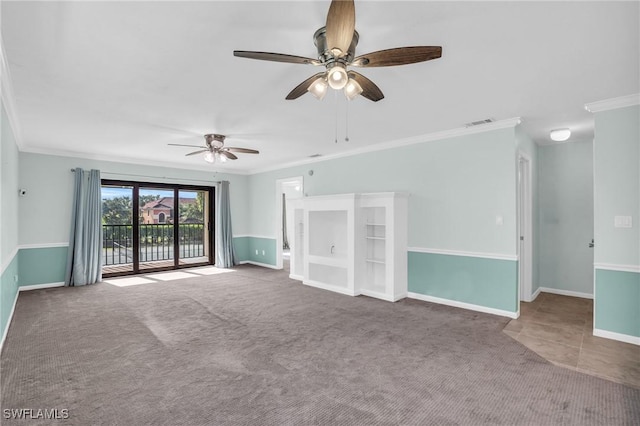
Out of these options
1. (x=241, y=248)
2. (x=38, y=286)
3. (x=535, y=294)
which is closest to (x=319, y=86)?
(x=535, y=294)

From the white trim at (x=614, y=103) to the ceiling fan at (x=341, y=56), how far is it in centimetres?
260

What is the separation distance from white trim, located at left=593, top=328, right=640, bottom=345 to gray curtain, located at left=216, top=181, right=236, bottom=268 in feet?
22.2

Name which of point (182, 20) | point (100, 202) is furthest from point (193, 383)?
point (100, 202)

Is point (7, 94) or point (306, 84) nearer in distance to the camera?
point (306, 84)

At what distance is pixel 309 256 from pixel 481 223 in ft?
9.51

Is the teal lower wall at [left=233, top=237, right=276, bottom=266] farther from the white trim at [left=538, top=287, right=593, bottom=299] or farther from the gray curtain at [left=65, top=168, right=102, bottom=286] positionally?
the white trim at [left=538, top=287, right=593, bottom=299]

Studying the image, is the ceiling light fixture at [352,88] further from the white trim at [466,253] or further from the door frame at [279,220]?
the door frame at [279,220]

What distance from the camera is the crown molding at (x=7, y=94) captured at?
2404mm

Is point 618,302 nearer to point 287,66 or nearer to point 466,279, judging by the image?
point 466,279

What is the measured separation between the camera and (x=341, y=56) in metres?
1.88

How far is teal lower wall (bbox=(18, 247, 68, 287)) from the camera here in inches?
213

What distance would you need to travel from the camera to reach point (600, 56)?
237cm

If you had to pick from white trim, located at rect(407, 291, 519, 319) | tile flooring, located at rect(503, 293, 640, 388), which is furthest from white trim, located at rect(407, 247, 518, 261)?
tile flooring, located at rect(503, 293, 640, 388)

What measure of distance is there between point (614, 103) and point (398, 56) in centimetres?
286
